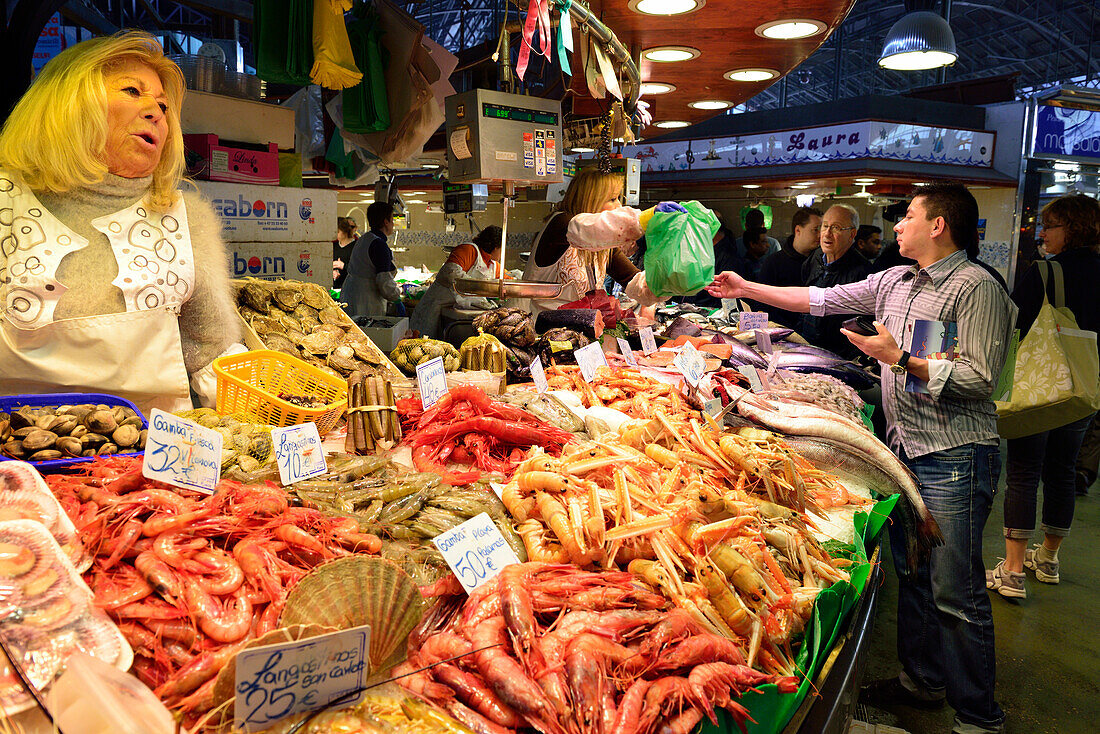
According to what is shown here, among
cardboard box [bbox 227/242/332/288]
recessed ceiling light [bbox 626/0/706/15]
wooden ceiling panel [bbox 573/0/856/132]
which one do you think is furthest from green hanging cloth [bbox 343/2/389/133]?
recessed ceiling light [bbox 626/0/706/15]

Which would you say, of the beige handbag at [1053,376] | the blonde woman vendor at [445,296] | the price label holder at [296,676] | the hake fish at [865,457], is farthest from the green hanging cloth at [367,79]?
the beige handbag at [1053,376]

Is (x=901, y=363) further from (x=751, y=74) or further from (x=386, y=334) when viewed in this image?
(x=386, y=334)

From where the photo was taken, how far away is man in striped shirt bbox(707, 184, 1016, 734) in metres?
2.78

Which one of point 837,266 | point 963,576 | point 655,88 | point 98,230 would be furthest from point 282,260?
point 963,576

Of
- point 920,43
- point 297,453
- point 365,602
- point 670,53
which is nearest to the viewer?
point 365,602

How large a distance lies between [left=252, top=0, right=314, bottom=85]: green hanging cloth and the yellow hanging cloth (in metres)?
0.09

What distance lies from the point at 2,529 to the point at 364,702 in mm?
668

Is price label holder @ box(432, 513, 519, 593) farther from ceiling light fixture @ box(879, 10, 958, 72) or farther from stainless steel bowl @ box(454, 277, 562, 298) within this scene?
ceiling light fixture @ box(879, 10, 958, 72)

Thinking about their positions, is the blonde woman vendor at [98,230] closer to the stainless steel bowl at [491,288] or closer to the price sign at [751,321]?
the stainless steel bowl at [491,288]

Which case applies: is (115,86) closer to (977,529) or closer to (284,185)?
(284,185)

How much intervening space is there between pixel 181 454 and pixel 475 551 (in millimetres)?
714

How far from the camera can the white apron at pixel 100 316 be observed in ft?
6.88

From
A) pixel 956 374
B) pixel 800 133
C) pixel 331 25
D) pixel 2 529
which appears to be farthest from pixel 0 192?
pixel 800 133

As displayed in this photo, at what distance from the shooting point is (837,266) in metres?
5.00
